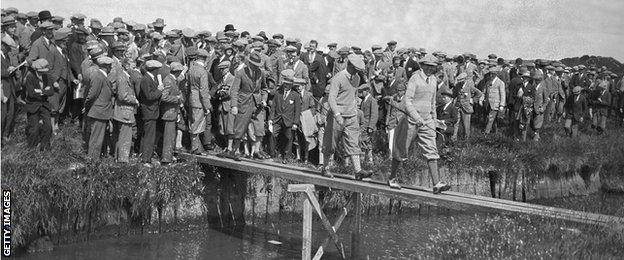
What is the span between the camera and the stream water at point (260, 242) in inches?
548

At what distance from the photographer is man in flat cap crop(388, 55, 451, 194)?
39.7 feet

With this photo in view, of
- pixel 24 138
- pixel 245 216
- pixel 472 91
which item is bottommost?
pixel 245 216

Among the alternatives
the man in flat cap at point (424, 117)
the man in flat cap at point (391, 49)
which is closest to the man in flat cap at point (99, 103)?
the man in flat cap at point (424, 117)

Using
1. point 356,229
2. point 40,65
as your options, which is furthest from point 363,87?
point 40,65

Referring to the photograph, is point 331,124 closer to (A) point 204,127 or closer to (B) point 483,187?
(A) point 204,127

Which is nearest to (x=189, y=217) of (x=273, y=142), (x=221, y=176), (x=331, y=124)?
(x=221, y=176)

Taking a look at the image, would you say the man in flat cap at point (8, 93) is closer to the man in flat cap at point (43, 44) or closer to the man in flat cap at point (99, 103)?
the man in flat cap at point (43, 44)

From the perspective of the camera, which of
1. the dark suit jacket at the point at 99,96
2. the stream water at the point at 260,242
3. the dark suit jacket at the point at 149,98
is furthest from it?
the dark suit jacket at the point at 149,98

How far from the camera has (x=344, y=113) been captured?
42.6 feet

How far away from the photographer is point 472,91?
21.7 m

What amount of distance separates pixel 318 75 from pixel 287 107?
7.99ft

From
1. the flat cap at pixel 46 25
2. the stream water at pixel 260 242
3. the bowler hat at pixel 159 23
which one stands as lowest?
the stream water at pixel 260 242

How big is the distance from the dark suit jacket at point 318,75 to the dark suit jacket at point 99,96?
6.13 metres

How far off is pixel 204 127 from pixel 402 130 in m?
5.10
